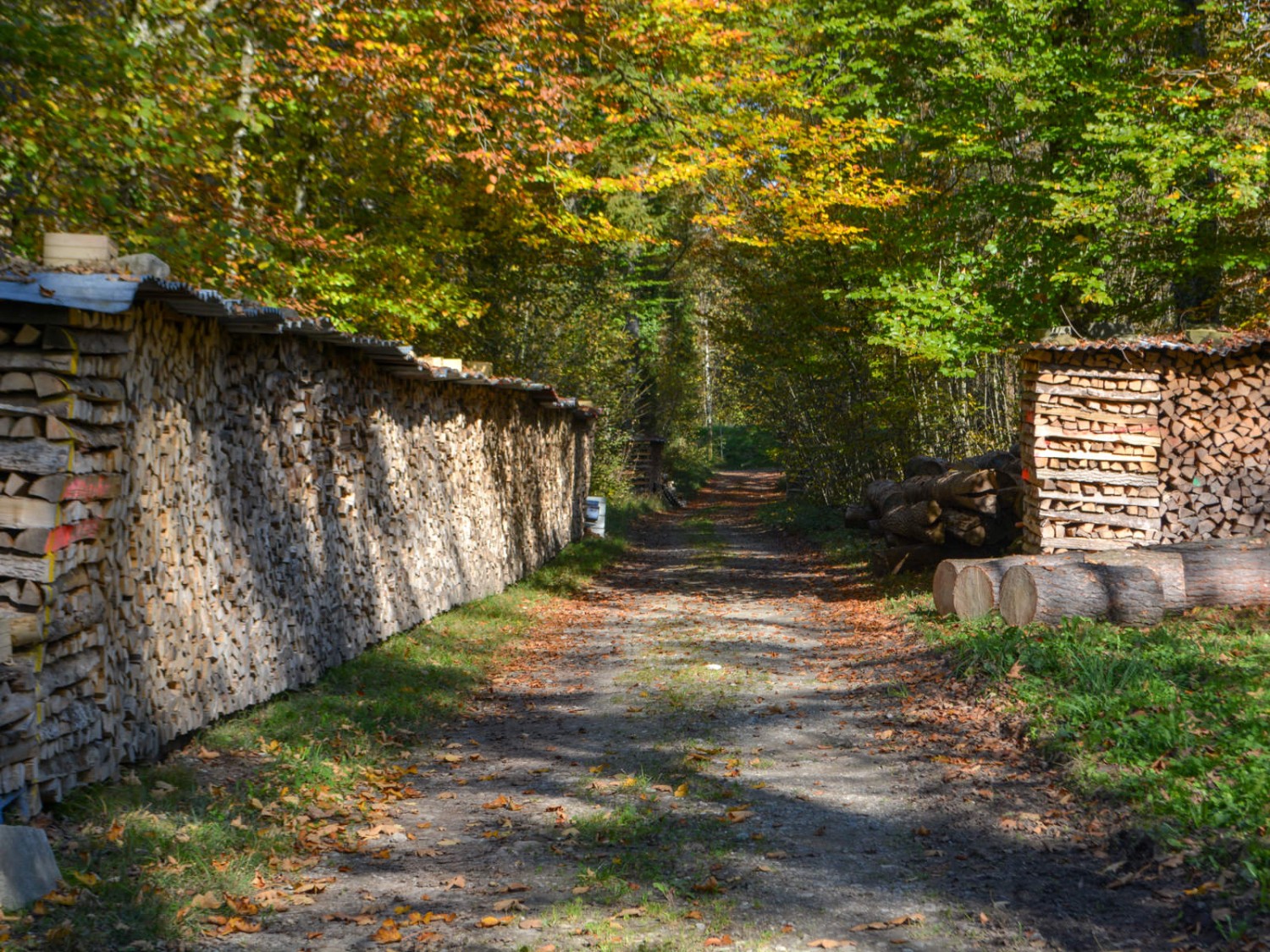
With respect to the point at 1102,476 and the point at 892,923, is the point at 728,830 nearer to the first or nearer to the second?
the point at 892,923

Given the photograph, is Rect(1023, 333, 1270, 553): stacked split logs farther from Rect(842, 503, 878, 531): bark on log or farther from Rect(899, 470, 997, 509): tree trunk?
Rect(842, 503, 878, 531): bark on log

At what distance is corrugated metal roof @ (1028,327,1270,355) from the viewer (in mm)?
12008

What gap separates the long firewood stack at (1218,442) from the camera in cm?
1238

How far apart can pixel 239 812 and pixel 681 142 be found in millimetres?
13818

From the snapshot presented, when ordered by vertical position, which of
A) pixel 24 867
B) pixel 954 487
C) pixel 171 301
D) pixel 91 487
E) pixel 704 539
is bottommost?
pixel 704 539

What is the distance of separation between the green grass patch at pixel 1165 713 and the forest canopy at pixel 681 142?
511 cm

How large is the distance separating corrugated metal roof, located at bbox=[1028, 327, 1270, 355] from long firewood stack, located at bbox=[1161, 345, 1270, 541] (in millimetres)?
226

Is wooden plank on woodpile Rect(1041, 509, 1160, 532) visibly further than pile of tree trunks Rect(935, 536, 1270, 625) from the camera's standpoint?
Yes

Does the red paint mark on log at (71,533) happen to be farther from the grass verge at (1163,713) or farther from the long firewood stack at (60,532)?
the grass verge at (1163,713)

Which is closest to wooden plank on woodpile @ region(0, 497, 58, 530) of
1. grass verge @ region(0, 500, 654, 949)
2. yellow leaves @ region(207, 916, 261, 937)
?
grass verge @ region(0, 500, 654, 949)

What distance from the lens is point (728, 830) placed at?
20.2 ft

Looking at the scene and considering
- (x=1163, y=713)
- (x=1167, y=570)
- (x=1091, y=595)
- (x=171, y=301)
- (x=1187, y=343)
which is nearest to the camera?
(x=171, y=301)

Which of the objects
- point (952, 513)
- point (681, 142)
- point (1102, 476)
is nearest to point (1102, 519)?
point (1102, 476)

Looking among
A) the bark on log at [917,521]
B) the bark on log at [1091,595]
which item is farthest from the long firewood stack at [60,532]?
the bark on log at [917,521]
